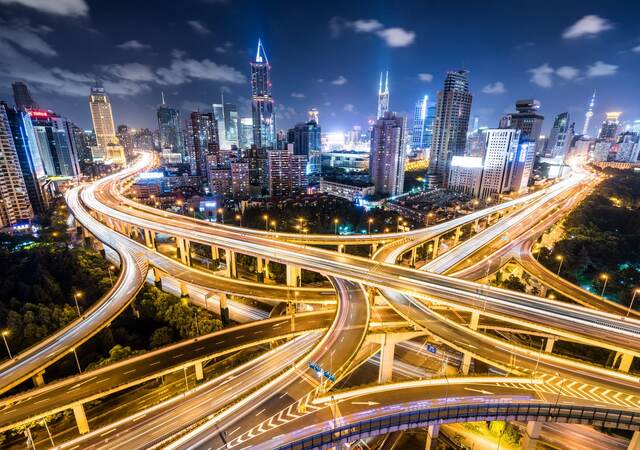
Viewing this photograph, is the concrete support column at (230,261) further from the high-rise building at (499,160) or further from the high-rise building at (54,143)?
the high-rise building at (54,143)

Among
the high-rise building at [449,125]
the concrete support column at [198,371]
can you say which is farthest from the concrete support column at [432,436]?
the high-rise building at [449,125]

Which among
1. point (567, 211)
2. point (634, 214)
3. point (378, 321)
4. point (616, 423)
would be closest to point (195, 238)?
point (378, 321)

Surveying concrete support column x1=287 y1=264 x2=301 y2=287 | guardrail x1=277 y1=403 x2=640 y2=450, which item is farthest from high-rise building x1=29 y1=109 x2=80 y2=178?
guardrail x1=277 y1=403 x2=640 y2=450

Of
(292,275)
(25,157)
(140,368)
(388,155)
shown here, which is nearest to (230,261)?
(292,275)

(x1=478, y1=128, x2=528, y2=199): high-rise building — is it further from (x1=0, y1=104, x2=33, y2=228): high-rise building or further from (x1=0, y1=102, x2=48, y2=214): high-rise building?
(x1=0, y1=102, x2=48, y2=214): high-rise building

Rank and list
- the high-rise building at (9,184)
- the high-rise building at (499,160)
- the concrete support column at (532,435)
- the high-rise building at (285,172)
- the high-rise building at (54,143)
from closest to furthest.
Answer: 1. the concrete support column at (532,435)
2. the high-rise building at (9,184)
3. the high-rise building at (285,172)
4. the high-rise building at (499,160)
5. the high-rise building at (54,143)
